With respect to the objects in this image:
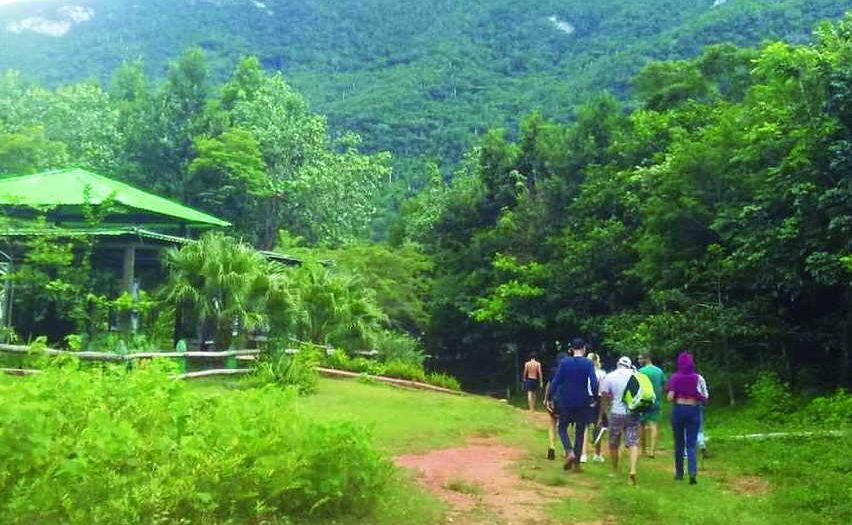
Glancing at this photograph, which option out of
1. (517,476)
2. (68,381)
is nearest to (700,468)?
(517,476)

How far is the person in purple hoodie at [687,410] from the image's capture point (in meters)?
10.3

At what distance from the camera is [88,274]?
2128 cm

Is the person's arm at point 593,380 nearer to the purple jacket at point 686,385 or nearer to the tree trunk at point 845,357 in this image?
the purple jacket at point 686,385

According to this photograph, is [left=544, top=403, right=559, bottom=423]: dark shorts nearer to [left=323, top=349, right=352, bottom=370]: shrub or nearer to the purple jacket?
the purple jacket

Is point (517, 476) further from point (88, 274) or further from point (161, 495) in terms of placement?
point (88, 274)

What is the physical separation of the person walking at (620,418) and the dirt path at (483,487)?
1.23 meters

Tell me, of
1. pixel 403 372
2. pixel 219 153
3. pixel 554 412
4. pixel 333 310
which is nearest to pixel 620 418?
pixel 554 412

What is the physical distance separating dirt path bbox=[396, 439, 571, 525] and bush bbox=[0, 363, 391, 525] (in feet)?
3.46

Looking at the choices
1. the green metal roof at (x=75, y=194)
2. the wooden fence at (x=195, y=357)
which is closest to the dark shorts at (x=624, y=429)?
the wooden fence at (x=195, y=357)

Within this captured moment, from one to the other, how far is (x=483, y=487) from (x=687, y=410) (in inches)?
106

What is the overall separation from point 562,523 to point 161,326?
48.6 ft

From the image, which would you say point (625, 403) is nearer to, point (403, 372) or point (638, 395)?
point (638, 395)

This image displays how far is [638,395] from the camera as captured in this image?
10.3 meters

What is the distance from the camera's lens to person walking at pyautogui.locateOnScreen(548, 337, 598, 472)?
10492mm
